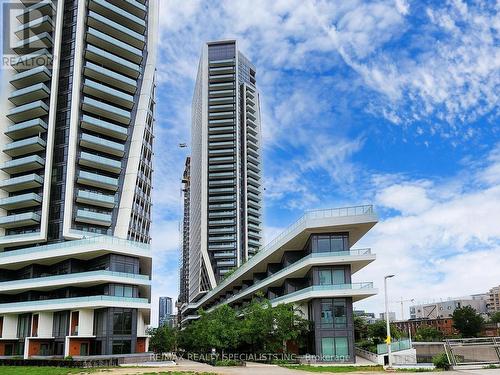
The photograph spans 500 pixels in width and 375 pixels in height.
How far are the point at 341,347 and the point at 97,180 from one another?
42184 mm

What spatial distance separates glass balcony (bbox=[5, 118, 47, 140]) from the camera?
241 feet

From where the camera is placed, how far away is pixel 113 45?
78438 mm

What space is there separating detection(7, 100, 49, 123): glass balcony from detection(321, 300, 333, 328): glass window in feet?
166

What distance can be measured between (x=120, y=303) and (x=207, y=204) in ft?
304

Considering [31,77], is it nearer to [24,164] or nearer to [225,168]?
[24,164]

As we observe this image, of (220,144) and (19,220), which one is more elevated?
(220,144)

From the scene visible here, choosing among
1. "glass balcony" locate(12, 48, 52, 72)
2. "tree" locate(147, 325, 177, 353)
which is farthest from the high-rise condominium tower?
"tree" locate(147, 325, 177, 353)

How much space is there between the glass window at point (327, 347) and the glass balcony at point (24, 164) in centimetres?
4790

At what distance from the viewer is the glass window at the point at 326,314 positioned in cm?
5072

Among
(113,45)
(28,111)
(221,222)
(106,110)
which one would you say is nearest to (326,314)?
(106,110)

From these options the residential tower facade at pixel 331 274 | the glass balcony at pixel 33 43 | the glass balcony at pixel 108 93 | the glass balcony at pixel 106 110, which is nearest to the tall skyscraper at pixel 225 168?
the glass balcony at pixel 108 93

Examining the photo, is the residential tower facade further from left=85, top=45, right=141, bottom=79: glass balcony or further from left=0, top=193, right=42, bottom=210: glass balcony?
left=85, top=45, right=141, bottom=79: glass balcony

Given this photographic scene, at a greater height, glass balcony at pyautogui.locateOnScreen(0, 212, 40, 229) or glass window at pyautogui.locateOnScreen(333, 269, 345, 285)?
glass balcony at pyautogui.locateOnScreen(0, 212, 40, 229)

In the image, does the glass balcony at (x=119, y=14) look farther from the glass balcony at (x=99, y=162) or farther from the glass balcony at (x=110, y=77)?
the glass balcony at (x=99, y=162)
